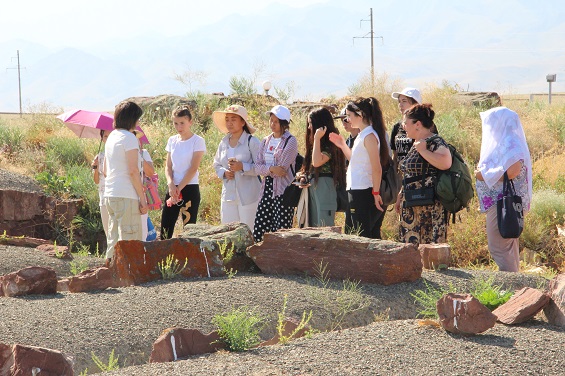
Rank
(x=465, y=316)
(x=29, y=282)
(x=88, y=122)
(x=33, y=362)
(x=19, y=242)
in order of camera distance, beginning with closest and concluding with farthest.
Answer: (x=33, y=362)
(x=465, y=316)
(x=29, y=282)
(x=88, y=122)
(x=19, y=242)

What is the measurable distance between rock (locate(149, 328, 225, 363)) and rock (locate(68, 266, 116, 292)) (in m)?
1.97

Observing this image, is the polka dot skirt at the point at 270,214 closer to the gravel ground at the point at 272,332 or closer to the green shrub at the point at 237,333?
the gravel ground at the point at 272,332

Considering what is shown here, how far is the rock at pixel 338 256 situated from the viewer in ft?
24.0

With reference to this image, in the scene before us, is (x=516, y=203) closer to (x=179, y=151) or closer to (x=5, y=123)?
(x=179, y=151)

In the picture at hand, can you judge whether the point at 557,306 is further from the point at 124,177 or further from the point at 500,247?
the point at 124,177

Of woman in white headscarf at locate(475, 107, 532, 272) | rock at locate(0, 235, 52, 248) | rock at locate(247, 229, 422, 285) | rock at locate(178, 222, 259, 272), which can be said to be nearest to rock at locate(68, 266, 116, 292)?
rock at locate(178, 222, 259, 272)

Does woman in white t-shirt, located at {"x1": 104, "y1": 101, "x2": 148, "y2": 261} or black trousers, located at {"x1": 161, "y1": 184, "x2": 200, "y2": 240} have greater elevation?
woman in white t-shirt, located at {"x1": 104, "y1": 101, "x2": 148, "y2": 261}

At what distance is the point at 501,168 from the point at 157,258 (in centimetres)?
290

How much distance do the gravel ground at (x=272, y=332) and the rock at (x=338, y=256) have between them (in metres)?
0.13

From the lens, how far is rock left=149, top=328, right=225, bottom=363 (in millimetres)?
5324

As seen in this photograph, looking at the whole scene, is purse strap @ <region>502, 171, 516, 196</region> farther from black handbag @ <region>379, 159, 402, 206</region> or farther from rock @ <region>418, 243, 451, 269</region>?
black handbag @ <region>379, 159, 402, 206</region>

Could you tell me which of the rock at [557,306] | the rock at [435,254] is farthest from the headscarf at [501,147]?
the rock at [557,306]

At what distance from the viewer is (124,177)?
8.16m

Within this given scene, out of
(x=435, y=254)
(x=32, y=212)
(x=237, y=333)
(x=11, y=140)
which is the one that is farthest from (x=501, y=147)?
(x=11, y=140)
